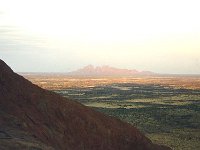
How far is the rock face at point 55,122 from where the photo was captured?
61.4ft

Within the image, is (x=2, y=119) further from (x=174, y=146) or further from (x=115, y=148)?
(x=174, y=146)

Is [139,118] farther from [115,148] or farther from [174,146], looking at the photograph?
[115,148]

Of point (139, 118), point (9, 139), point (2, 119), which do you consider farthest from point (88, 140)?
point (139, 118)

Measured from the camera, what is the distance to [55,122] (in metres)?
21.3

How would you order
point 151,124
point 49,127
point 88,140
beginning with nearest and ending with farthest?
point 49,127 < point 88,140 < point 151,124

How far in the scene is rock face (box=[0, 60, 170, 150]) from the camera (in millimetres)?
18703

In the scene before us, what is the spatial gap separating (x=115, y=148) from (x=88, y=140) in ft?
6.40

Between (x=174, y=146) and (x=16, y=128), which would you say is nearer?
(x=16, y=128)

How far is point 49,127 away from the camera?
20.3 m

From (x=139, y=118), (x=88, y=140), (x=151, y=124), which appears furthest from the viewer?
(x=139, y=118)

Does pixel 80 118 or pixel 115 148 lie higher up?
pixel 80 118

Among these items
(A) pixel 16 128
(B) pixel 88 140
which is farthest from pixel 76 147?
(A) pixel 16 128

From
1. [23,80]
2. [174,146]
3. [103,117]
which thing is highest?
[23,80]

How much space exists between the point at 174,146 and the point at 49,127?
23.2 metres
